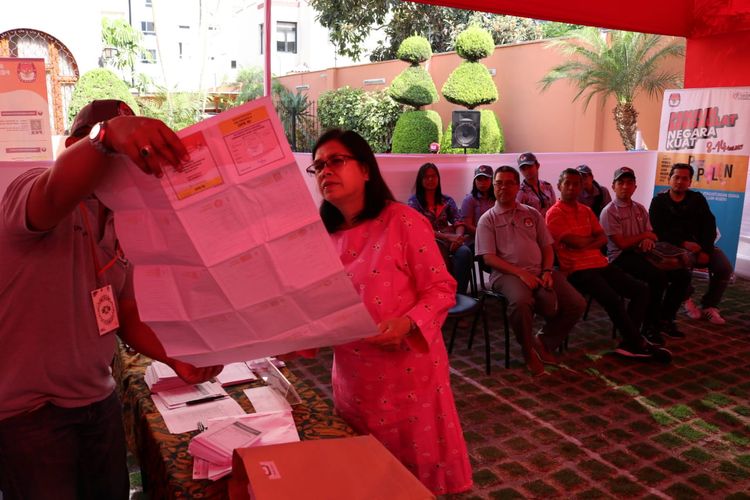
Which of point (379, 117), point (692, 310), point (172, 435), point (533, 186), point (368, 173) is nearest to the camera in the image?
point (172, 435)

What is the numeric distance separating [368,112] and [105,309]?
16.9 meters

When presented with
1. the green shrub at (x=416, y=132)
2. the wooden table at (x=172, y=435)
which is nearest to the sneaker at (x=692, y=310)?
the wooden table at (x=172, y=435)

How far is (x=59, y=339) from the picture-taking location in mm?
1324

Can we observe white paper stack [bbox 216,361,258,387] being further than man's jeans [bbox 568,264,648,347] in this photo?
No

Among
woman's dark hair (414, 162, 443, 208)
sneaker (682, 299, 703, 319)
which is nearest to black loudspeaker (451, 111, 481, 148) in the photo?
woman's dark hair (414, 162, 443, 208)

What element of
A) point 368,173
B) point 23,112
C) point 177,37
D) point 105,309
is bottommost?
point 105,309

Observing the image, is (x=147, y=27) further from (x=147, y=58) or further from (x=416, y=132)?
(x=416, y=132)

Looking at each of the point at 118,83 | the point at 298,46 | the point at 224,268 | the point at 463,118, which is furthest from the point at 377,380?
the point at 298,46

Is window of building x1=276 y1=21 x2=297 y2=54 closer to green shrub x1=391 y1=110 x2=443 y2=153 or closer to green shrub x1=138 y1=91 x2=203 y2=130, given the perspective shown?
green shrub x1=138 y1=91 x2=203 y2=130

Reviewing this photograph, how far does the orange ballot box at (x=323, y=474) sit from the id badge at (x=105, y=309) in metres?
0.42

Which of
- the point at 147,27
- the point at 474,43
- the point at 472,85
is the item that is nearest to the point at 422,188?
the point at 472,85

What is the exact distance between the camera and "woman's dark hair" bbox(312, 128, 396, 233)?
75.8 inches

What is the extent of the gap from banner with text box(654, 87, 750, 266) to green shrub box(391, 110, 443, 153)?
8.85 meters

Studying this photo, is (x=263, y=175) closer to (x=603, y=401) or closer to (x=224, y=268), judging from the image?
(x=224, y=268)
